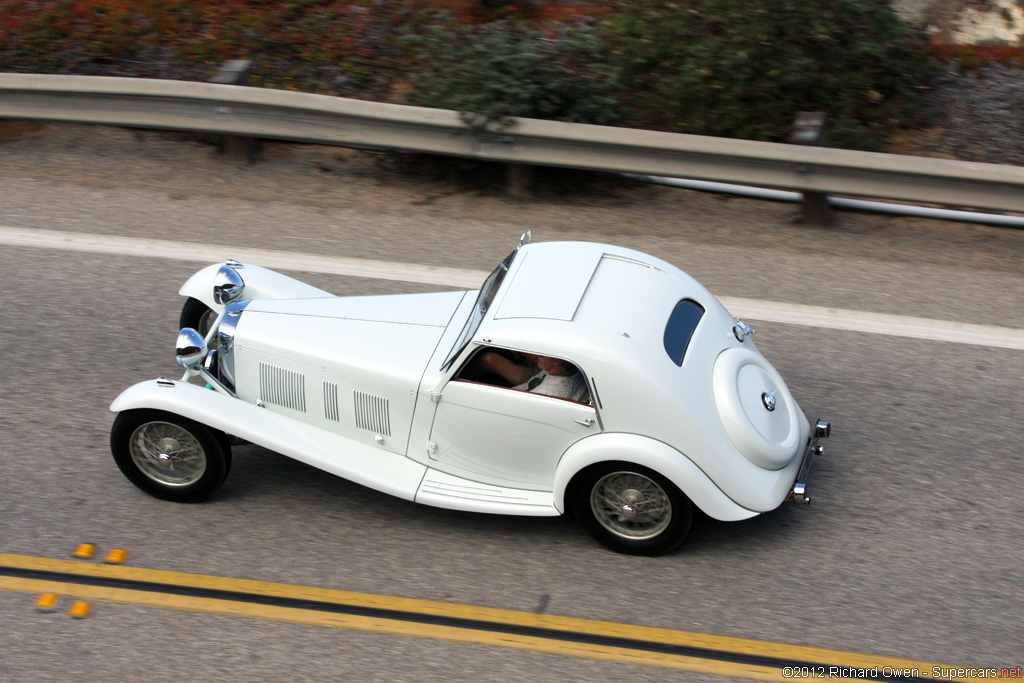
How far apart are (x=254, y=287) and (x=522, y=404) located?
2.31 meters

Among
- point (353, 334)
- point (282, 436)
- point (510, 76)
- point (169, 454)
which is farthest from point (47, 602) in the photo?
point (510, 76)

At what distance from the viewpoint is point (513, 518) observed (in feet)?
18.3

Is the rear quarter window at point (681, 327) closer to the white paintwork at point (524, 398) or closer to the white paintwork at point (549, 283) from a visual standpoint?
the white paintwork at point (524, 398)

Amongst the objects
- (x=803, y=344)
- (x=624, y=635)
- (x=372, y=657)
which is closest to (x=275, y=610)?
(x=372, y=657)

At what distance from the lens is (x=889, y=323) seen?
7375 mm

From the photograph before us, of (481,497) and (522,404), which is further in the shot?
(481,497)

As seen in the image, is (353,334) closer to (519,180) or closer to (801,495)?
(801,495)

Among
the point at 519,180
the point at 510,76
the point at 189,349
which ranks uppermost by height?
A: the point at 510,76

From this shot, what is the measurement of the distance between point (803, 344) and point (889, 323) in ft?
2.60

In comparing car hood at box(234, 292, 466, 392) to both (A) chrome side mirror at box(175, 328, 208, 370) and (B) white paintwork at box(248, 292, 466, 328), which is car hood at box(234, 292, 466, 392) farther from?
(A) chrome side mirror at box(175, 328, 208, 370)

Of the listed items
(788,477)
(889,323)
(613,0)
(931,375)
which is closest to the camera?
(788,477)

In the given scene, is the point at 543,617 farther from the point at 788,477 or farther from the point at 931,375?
the point at 931,375

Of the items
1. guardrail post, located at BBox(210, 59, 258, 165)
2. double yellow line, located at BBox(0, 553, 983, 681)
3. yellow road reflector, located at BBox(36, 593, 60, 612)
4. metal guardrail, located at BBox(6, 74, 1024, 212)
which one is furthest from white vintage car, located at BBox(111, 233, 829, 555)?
guardrail post, located at BBox(210, 59, 258, 165)

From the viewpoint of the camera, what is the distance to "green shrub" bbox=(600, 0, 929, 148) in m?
9.12
